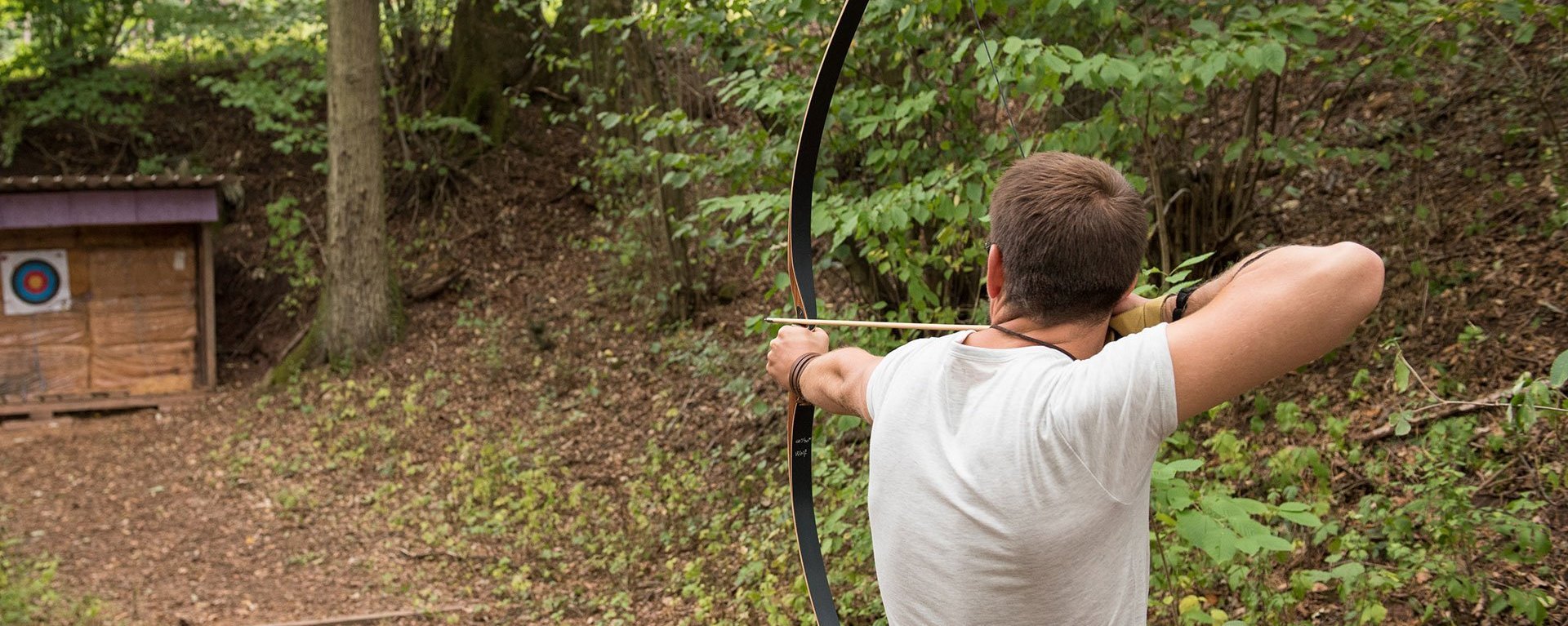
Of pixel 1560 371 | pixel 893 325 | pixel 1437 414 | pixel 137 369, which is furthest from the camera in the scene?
pixel 137 369

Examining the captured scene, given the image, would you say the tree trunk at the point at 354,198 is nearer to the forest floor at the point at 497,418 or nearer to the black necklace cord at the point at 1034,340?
the forest floor at the point at 497,418

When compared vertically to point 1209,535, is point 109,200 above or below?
above

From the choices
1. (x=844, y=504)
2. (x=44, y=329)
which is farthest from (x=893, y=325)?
(x=44, y=329)

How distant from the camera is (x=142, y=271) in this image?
9672mm

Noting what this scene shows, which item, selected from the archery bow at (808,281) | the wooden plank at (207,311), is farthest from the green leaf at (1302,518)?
the wooden plank at (207,311)

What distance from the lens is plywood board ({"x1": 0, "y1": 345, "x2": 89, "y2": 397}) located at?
30.3ft

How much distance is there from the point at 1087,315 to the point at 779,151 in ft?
9.89

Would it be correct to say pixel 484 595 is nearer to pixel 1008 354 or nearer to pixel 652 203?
pixel 652 203

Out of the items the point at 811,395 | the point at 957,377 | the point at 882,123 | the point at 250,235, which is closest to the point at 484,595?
the point at 882,123

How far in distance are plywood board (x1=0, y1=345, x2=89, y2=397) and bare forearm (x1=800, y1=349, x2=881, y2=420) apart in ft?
31.7

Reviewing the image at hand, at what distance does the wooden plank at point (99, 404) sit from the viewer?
905 cm

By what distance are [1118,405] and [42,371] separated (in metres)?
10.5

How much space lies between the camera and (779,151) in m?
4.36

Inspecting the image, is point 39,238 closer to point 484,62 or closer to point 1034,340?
point 484,62
